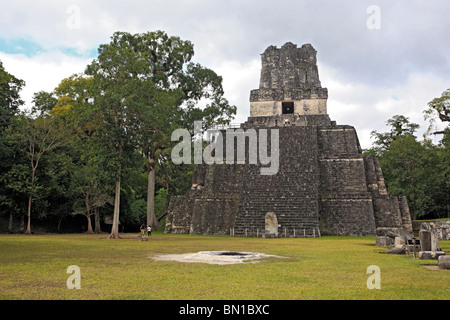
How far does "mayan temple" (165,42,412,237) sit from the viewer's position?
18984 mm

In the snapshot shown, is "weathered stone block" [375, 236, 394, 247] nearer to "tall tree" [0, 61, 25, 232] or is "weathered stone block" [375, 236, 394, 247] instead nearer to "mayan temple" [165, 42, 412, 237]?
"mayan temple" [165, 42, 412, 237]

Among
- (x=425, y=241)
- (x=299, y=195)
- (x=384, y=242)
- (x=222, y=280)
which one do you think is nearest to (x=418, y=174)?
(x=299, y=195)

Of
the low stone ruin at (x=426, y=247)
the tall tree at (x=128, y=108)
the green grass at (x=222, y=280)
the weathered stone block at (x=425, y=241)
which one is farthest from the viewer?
the tall tree at (x=128, y=108)

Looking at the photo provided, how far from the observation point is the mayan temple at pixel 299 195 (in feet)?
62.3

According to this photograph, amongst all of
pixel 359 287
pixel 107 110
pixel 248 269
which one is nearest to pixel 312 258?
pixel 248 269

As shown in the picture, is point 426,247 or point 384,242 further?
point 384,242

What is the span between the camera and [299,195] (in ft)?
65.7

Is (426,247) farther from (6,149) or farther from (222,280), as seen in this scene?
(6,149)

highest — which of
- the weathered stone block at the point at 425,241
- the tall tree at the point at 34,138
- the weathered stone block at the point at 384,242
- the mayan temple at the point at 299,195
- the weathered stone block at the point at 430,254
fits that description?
the tall tree at the point at 34,138

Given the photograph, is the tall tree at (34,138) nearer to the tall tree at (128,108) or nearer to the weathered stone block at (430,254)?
the tall tree at (128,108)

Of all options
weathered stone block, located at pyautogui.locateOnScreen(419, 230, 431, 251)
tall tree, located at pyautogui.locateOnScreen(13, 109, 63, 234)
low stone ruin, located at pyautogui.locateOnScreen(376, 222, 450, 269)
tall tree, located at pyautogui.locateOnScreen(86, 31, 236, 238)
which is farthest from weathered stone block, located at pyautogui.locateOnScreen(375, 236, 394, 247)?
tall tree, located at pyautogui.locateOnScreen(13, 109, 63, 234)

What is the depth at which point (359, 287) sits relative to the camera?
5422mm

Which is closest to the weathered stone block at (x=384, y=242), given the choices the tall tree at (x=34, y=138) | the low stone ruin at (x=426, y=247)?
the low stone ruin at (x=426, y=247)

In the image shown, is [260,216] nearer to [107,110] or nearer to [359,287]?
[107,110]
